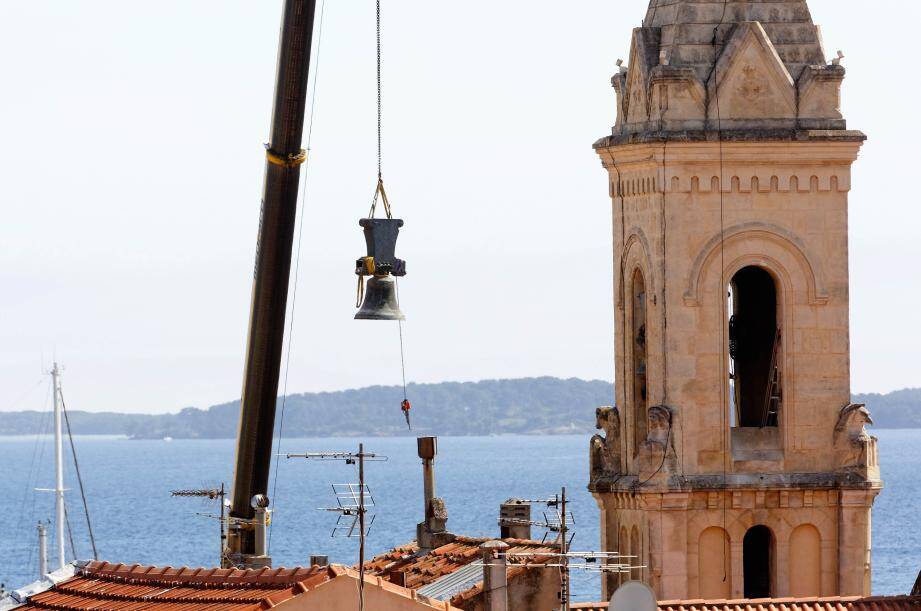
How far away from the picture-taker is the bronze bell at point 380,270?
90.8 ft

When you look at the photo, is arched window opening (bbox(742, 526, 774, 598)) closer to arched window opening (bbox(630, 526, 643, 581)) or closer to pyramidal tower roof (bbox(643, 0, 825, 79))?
arched window opening (bbox(630, 526, 643, 581))

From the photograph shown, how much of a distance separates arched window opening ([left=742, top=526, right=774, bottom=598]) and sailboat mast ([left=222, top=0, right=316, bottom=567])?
45.5 ft

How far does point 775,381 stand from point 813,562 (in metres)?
2.85

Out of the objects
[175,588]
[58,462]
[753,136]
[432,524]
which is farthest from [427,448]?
[58,462]

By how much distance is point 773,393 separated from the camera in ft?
140

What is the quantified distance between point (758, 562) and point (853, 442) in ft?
7.97

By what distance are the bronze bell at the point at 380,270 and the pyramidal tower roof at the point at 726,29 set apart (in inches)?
553

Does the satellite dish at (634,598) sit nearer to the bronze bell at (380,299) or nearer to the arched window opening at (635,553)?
the bronze bell at (380,299)

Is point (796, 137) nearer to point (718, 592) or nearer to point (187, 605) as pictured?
point (718, 592)

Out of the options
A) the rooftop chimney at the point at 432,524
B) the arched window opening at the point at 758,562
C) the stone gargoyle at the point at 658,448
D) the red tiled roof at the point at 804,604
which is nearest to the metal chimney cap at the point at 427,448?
the rooftop chimney at the point at 432,524

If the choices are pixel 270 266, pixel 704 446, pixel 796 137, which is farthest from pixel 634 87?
pixel 270 266

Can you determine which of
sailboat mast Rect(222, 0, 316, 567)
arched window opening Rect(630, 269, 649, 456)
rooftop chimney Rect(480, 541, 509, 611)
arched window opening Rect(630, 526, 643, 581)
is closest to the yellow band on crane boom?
sailboat mast Rect(222, 0, 316, 567)

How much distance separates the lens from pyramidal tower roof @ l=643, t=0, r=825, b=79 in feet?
135

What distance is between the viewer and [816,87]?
1620 inches
